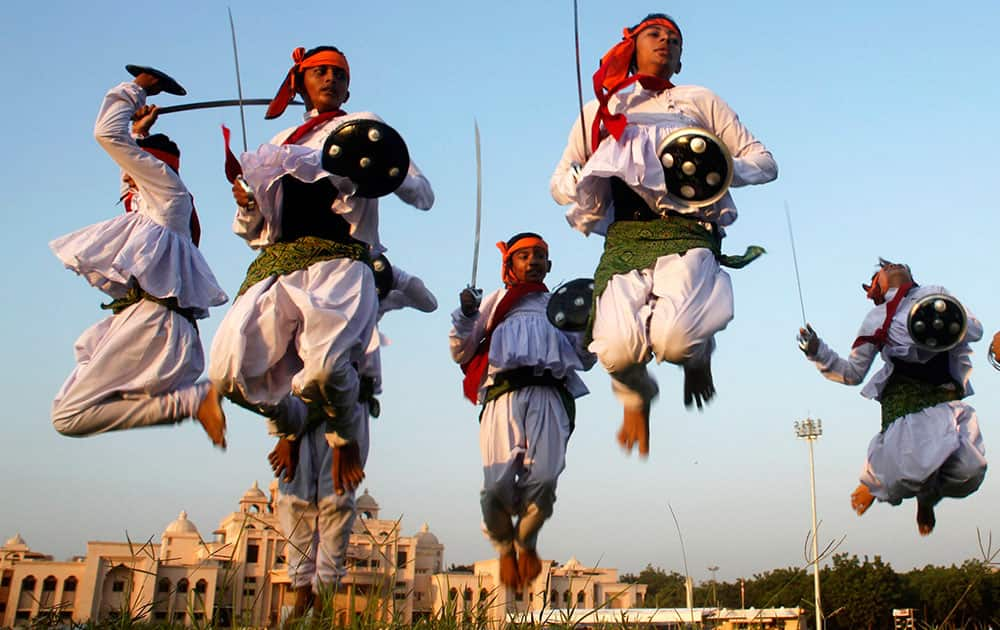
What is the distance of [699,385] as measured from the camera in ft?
17.1

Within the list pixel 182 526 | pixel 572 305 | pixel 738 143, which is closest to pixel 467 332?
pixel 572 305

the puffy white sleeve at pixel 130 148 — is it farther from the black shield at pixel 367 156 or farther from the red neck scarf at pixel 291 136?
the black shield at pixel 367 156

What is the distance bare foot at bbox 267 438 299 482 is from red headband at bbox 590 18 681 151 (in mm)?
2480

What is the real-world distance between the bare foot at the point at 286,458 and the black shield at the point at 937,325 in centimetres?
443

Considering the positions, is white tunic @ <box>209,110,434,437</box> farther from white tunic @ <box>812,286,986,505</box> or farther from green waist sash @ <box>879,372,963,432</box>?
green waist sash @ <box>879,372,963,432</box>

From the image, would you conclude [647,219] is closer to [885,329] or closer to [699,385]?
[699,385]

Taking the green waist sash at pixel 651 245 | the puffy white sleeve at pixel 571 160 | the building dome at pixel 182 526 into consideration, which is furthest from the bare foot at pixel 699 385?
the building dome at pixel 182 526

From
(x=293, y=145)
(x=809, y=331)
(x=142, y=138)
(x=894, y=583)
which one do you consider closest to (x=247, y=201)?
(x=293, y=145)

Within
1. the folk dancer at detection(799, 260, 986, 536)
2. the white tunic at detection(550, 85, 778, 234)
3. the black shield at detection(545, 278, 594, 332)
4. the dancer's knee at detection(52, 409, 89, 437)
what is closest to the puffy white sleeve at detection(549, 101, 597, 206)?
the white tunic at detection(550, 85, 778, 234)

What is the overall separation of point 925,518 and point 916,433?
637mm

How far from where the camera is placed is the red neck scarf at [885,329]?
730 centimetres

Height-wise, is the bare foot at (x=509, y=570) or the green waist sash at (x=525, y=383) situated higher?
the green waist sash at (x=525, y=383)

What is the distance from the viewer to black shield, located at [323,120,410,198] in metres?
5.09

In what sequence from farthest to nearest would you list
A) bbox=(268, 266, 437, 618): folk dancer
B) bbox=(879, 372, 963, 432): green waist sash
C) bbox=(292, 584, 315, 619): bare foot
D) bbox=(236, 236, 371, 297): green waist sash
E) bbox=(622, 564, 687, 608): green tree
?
bbox=(879, 372, 963, 432): green waist sash → bbox=(268, 266, 437, 618): folk dancer → bbox=(292, 584, 315, 619): bare foot → bbox=(236, 236, 371, 297): green waist sash → bbox=(622, 564, 687, 608): green tree
